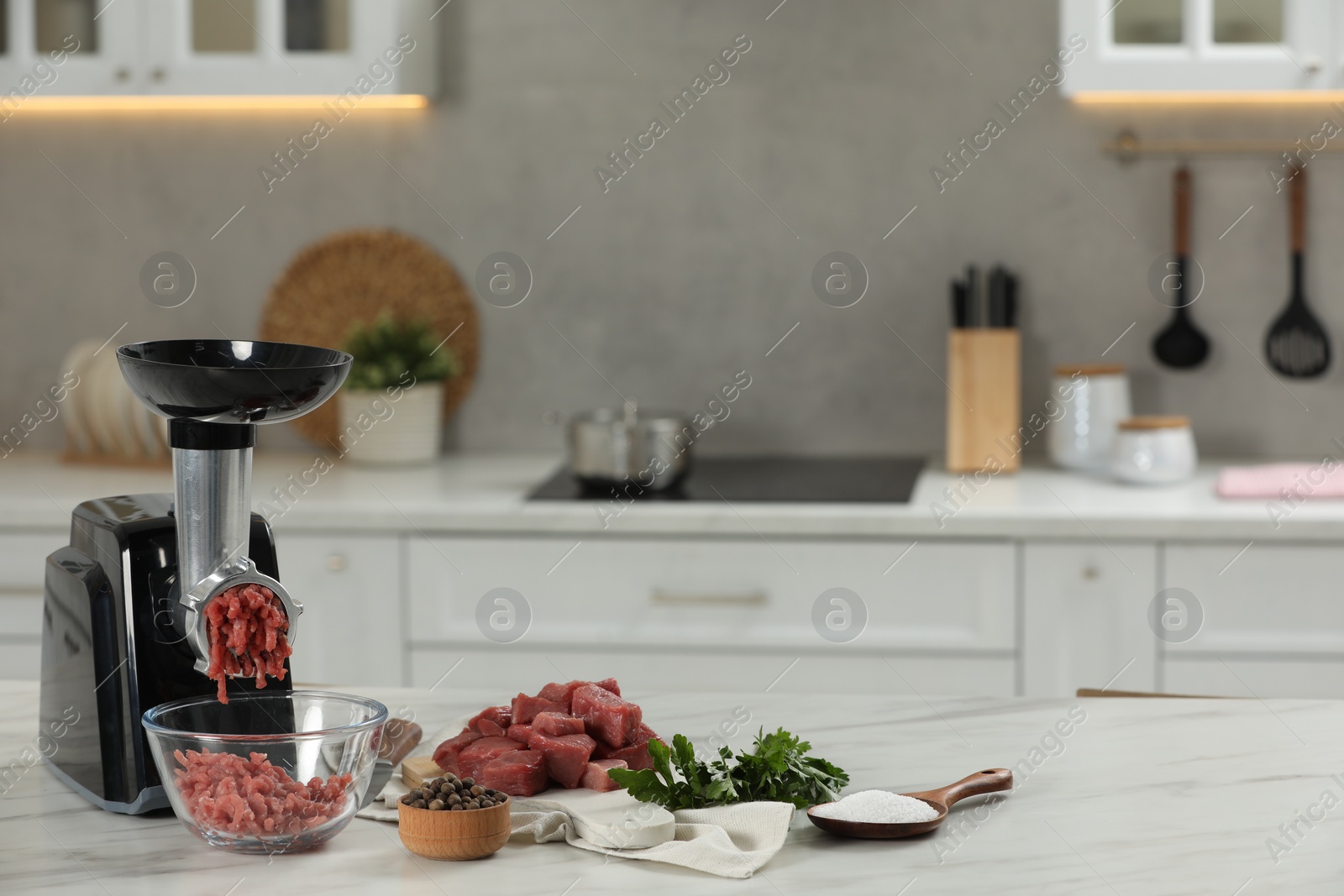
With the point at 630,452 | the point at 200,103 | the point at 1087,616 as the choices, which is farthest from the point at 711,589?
the point at 200,103

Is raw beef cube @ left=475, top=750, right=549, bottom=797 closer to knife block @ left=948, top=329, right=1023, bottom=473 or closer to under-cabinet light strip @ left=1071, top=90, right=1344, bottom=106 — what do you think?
knife block @ left=948, top=329, right=1023, bottom=473

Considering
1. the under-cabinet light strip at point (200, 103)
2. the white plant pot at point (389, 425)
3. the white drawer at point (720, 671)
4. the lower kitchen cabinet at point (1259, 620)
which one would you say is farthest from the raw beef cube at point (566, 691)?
the under-cabinet light strip at point (200, 103)

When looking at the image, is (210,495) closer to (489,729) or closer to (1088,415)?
(489,729)

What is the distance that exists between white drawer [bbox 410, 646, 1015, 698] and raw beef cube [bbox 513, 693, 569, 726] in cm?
101

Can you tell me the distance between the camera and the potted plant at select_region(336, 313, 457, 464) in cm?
266

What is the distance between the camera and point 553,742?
110cm

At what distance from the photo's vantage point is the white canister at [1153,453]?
2.37 meters

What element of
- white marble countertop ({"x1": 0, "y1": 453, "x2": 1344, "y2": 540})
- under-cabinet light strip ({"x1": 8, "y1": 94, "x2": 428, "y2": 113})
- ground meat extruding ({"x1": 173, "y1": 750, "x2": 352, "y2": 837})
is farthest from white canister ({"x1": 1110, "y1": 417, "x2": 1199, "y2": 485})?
ground meat extruding ({"x1": 173, "y1": 750, "x2": 352, "y2": 837})

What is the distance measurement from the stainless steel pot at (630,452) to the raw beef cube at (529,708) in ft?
3.85

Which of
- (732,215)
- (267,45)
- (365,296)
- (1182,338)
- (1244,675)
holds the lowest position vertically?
(1244,675)

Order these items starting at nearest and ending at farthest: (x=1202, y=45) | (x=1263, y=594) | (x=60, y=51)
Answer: (x=1263, y=594)
(x=1202, y=45)
(x=60, y=51)

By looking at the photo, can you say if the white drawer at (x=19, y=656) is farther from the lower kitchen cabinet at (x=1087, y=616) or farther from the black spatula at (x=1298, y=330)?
the black spatula at (x=1298, y=330)

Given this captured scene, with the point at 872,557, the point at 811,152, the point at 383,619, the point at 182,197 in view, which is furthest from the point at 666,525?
the point at 182,197

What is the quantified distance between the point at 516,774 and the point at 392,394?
1666 millimetres
